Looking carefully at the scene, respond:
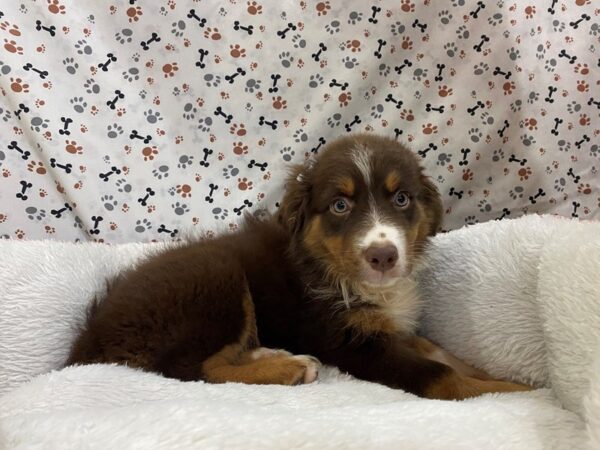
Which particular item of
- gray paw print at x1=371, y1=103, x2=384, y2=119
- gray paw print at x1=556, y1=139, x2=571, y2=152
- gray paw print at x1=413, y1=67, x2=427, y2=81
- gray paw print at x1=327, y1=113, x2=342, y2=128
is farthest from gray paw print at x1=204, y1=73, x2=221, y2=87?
gray paw print at x1=556, y1=139, x2=571, y2=152

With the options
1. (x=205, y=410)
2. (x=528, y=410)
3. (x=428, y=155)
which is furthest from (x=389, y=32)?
(x=205, y=410)

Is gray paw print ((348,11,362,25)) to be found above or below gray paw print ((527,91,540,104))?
above

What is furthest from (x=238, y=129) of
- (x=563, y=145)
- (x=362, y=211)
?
(x=563, y=145)

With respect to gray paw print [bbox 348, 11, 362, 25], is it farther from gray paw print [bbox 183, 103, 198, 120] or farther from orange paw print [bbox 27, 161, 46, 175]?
orange paw print [bbox 27, 161, 46, 175]

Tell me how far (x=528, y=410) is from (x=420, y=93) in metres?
2.09

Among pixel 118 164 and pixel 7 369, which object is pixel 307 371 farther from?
pixel 118 164

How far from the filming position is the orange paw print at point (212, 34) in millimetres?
3385

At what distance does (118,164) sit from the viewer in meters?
3.50

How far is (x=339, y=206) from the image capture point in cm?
250

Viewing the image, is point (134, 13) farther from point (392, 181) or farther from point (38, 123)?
point (392, 181)

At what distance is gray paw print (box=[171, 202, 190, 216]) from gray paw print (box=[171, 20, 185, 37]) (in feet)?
3.30

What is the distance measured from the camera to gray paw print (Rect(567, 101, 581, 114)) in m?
3.48

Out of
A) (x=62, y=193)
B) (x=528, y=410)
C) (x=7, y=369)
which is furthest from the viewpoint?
(x=62, y=193)

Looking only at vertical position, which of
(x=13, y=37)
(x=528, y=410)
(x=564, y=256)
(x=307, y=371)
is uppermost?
(x=13, y=37)
